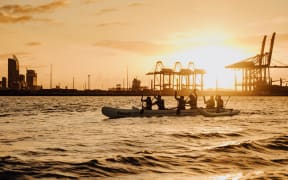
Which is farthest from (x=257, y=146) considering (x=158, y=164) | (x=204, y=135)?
(x=158, y=164)

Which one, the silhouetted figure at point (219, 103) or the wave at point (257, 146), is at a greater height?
the silhouetted figure at point (219, 103)

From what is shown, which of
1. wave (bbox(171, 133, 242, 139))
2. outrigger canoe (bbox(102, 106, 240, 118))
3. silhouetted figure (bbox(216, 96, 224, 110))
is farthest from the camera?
silhouetted figure (bbox(216, 96, 224, 110))

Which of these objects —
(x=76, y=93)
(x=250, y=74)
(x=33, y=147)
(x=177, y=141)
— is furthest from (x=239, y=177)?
(x=76, y=93)

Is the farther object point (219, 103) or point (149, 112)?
point (219, 103)

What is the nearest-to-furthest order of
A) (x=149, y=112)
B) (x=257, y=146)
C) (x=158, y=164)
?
(x=158, y=164) → (x=257, y=146) → (x=149, y=112)

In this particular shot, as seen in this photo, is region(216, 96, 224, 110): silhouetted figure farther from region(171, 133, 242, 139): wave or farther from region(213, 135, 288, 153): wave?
region(213, 135, 288, 153): wave

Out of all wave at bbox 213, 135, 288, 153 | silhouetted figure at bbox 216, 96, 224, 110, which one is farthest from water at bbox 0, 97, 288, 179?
silhouetted figure at bbox 216, 96, 224, 110

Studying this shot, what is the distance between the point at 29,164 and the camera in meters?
12.4

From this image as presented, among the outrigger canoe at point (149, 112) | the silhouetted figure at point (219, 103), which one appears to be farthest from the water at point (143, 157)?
the silhouetted figure at point (219, 103)

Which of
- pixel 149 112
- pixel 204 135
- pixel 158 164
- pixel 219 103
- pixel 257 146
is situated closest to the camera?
pixel 158 164

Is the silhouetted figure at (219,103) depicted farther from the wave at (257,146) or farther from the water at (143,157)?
the wave at (257,146)

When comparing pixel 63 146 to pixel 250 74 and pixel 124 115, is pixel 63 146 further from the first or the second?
pixel 250 74

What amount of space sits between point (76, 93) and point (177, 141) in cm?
18544

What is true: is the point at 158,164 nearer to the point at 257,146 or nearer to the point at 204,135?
the point at 257,146
